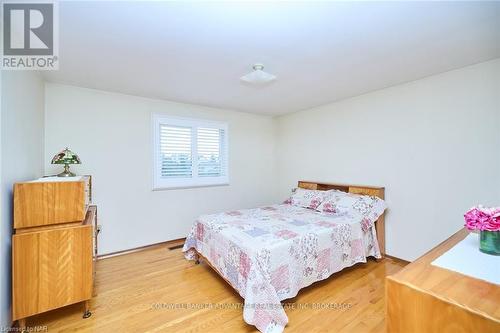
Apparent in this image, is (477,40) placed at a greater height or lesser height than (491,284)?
greater

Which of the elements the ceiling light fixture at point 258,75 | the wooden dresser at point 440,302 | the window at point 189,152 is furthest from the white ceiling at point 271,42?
the wooden dresser at point 440,302

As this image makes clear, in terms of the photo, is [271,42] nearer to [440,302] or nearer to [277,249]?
[277,249]

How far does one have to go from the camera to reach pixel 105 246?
10.1 ft

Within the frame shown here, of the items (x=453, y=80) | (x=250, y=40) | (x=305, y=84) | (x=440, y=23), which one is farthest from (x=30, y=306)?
(x=453, y=80)

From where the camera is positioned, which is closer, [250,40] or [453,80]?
[250,40]

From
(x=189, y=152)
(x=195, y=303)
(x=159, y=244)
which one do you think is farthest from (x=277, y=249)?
(x=189, y=152)

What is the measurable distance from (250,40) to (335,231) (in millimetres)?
2087

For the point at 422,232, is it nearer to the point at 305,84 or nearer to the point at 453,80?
the point at 453,80

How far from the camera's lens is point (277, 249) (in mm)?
1937

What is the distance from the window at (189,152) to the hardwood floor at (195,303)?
4.61 feet

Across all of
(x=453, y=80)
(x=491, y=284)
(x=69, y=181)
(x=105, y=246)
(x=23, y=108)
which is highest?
(x=453, y=80)

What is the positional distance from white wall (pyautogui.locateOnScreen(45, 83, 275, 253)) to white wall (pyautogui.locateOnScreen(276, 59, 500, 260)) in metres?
2.29

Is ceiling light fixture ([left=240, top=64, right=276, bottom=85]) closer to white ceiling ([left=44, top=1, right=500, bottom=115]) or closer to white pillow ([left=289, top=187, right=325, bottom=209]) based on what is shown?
white ceiling ([left=44, top=1, right=500, bottom=115])

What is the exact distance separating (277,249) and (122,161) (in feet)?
8.55
